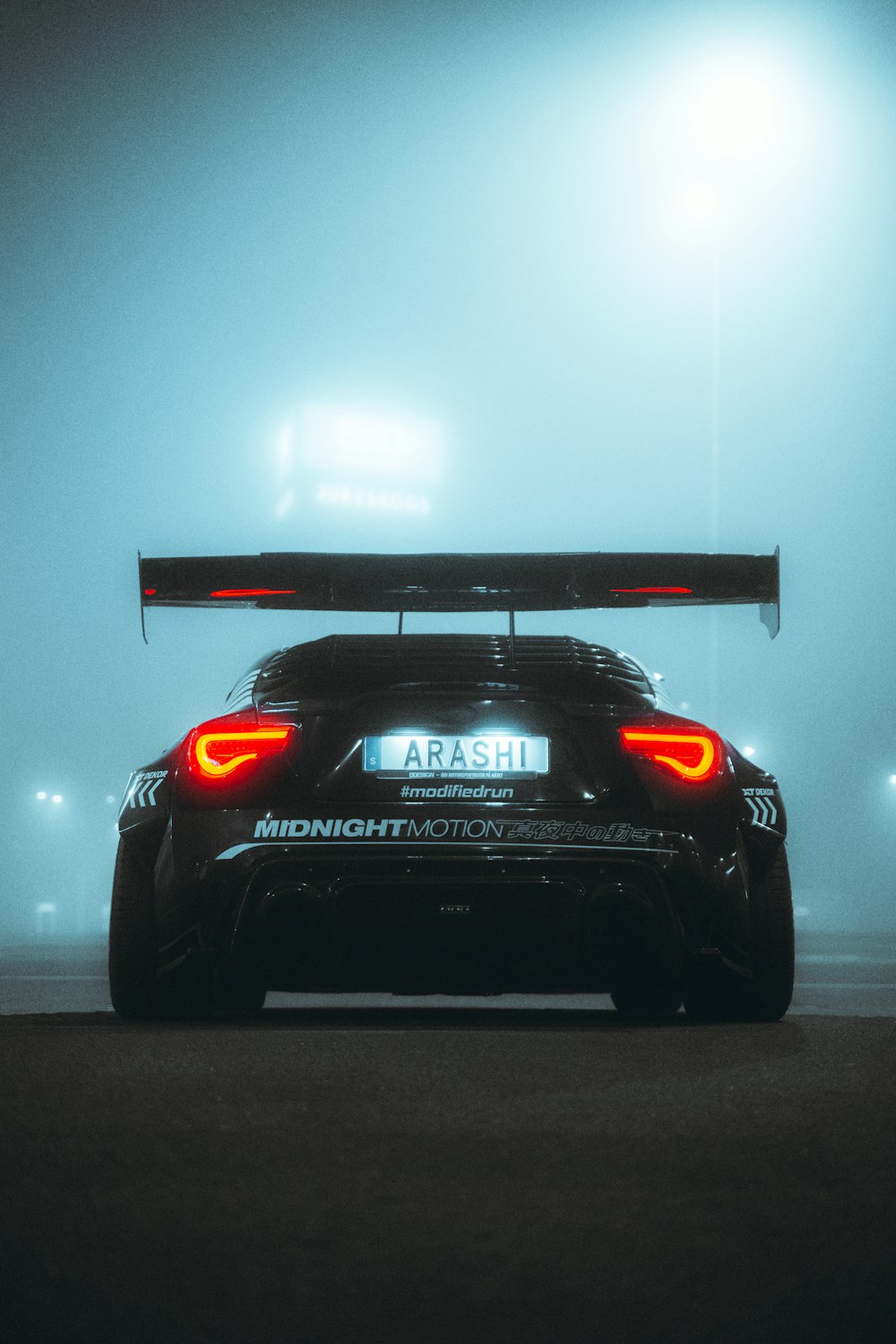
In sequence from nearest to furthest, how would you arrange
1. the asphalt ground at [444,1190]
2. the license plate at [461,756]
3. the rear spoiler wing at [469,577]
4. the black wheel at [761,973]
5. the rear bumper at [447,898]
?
the asphalt ground at [444,1190] → the rear bumper at [447,898] → the license plate at [461,756] → the black wheel at [761,973] → the rear spoiler wing at [469,577]

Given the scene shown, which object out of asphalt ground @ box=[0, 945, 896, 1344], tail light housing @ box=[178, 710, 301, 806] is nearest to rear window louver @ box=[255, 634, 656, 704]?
tail light housing @ box=[178, 710, 301, 806]

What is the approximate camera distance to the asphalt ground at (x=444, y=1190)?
2.24m

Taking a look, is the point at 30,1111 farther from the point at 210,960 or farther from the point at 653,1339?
the point at 653,1339

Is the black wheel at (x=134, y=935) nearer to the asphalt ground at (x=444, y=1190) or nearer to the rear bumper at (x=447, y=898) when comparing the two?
the rear bumper at (x=447, y=898)

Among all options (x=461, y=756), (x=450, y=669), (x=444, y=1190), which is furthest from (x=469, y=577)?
(x=444, y=1190)

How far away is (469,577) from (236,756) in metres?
1.59

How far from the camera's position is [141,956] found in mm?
5602

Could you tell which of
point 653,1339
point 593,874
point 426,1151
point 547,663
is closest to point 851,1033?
point 593,874

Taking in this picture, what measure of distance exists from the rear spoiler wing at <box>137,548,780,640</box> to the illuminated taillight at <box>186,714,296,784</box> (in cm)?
128

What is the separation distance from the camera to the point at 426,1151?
3355 millimetres

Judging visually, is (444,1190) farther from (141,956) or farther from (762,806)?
(762,806)

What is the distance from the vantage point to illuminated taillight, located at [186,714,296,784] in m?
5.51

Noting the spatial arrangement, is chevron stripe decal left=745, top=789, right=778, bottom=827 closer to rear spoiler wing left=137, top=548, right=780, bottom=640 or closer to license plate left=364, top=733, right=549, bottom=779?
license plate left=364, top=733, right=549, bottom=779

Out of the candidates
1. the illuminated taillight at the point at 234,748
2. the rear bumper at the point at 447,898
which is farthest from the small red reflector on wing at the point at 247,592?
the rear bumper at the point at 447,898
